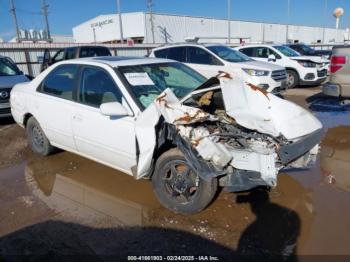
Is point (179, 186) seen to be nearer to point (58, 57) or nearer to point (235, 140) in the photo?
point (235, 140)

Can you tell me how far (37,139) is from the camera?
547 cm

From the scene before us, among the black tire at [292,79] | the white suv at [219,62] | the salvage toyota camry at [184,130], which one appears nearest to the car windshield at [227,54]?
the white suv at [219,62]

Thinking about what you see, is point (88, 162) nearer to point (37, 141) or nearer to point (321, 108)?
point (37, 141)

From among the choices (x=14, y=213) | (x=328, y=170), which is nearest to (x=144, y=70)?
(x=14, y=213)

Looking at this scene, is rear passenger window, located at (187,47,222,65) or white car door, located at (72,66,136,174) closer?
white car door, located at (72,66,136,174)

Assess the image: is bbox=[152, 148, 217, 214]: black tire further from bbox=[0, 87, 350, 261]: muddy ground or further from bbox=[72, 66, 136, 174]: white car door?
bbox=[72, 66, 136, 174]: white car door

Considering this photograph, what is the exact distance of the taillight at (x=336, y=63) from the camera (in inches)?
254

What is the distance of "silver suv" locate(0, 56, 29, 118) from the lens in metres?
8.05

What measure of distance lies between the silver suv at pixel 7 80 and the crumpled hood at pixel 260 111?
658 cm

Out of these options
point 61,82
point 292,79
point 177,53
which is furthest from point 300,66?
point 61,82

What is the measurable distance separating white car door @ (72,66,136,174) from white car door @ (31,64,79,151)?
18cm

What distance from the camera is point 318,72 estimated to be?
12594mm

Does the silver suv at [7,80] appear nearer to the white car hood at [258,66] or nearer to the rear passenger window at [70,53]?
the rear passenger window at [70,53]

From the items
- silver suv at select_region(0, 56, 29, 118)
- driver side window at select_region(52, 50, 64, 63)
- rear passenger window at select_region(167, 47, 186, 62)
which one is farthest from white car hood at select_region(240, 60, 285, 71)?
driver side window at select_region(52, 50, 64, 63)
